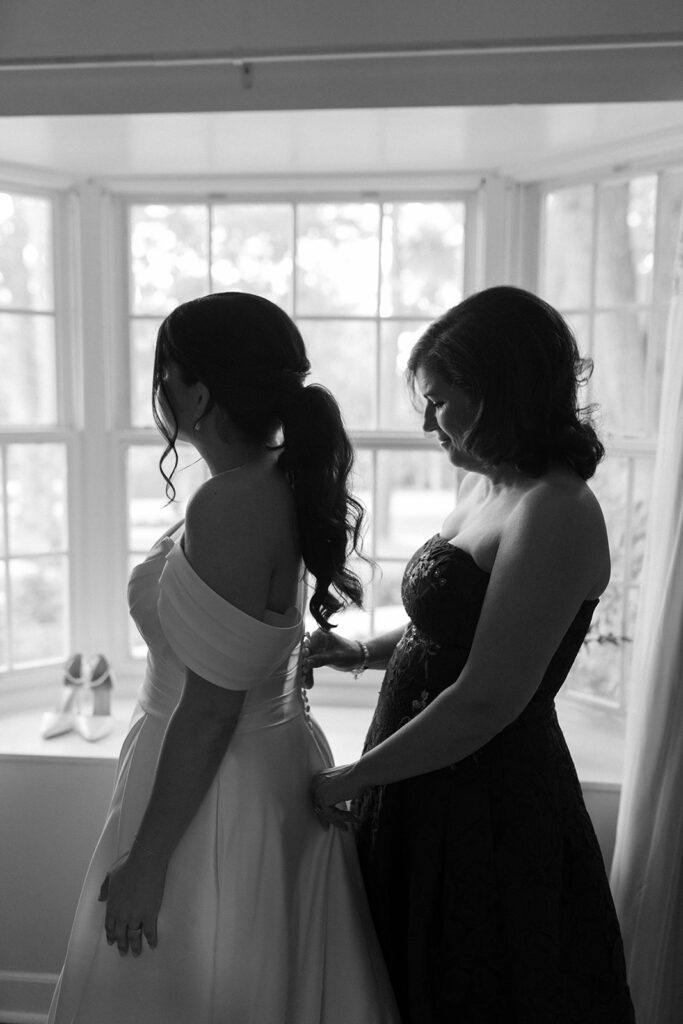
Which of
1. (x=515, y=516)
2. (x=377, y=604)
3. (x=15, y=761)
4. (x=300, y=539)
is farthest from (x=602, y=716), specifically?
(x=15, y=761)

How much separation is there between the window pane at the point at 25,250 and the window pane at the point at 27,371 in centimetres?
6

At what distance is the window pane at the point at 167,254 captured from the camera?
2.56 meters

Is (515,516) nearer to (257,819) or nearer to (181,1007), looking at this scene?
(257,819)

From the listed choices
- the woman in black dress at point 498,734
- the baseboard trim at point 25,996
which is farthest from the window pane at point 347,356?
the baseboard trim at point 25,996

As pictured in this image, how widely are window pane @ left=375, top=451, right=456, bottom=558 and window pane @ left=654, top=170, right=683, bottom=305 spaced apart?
0.69m

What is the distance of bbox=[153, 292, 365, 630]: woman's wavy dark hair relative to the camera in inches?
50.8

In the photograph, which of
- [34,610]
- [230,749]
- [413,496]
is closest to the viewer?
[230,749]

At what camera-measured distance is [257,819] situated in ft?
4.47

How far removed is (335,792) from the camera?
56.1 inches

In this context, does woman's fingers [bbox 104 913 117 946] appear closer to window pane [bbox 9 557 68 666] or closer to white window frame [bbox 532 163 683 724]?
white window frame [bbox 532 163 683 724]

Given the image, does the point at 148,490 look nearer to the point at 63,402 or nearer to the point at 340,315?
the point at 63,402

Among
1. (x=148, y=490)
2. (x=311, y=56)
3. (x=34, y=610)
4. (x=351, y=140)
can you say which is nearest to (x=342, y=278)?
(x=351, y=140)

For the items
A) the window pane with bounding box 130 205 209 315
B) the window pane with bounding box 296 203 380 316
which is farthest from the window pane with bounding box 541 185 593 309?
the window pane with bounding box 130 205 209 315

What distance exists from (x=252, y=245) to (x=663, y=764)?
174 centimetres
